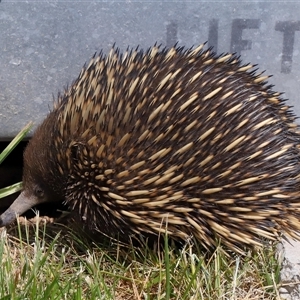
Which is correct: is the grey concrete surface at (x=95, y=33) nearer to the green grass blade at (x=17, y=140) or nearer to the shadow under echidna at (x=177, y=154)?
the green grass blade at (x=17, y=140)

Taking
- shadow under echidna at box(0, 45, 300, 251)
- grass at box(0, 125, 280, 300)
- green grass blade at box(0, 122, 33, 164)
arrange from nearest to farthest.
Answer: grass at box(0, 125, 280, 300) → shadow under echidna at box(0, 45, 300, 251) → green grass blade at box(0, 122, 33, 164)

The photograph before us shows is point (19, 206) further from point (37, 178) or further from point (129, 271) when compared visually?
point (129, 271)

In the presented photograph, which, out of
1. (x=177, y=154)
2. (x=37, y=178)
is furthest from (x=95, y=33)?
(x=177, y=154)

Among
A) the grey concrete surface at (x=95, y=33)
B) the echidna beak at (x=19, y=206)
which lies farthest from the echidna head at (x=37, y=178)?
the grey concrete surface at (x=95, y=33)

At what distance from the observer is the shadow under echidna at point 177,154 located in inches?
97.1

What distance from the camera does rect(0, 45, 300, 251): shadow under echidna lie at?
2467mm

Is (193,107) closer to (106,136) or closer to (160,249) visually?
(106,136)

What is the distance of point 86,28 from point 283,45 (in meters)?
1.01

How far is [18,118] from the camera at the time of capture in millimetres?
3074

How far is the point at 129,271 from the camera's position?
102 inches

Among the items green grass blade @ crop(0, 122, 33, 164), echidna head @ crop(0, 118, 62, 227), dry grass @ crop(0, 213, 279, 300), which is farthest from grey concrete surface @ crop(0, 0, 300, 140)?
dry grass @ crop(0, 213, 279, 300)

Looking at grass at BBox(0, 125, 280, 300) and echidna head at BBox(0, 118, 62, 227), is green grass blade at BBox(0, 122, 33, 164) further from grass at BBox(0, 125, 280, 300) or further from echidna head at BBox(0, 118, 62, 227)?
echidna head at BBox(0, 118, 62, 227)

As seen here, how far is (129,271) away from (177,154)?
1.81 feet

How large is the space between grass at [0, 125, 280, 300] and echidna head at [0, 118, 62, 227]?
6.1 inches
